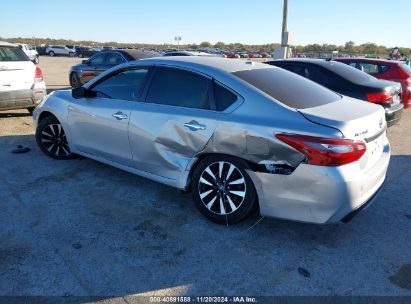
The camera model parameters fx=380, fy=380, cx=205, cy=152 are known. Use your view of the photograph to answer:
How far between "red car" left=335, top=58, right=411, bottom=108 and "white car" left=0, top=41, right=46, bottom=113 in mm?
7744

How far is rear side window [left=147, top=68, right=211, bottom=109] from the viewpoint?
3.76 m

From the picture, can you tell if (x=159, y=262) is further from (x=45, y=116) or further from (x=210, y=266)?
(x=45, y=116)

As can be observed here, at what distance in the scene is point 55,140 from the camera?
18.2 ft

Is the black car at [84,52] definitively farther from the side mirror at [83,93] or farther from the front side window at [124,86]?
the front side window at [124,86]

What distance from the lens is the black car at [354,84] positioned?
656 centimetres

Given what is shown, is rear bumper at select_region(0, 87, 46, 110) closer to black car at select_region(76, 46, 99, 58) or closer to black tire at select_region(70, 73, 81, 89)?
black tire at select_region(70, 73, 81, 89)

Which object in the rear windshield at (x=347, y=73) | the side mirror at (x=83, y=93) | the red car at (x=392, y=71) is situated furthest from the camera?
the red car at (x=392, y=71)

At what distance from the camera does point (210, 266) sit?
10.1 ft

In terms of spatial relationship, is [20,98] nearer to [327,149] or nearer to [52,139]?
[52,139]

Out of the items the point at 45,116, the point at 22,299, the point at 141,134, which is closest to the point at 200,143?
the point at 141,134

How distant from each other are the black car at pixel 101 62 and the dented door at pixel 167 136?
295 inches

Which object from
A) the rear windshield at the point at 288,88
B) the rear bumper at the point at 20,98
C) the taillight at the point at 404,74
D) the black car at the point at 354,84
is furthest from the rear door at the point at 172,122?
the taillight at the point at 404,74

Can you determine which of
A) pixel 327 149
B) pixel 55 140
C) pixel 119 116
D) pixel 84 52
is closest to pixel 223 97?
pixel 327 149

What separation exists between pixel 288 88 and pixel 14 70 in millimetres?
6380
